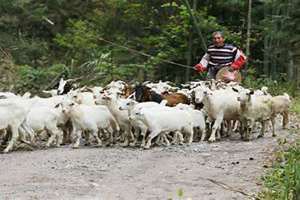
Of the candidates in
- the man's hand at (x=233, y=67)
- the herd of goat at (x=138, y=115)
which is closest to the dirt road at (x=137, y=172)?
the herd of goat at (x=138, y=115)

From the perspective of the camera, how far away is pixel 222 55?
13.6m

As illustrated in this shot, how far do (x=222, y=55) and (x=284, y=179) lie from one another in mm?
6162

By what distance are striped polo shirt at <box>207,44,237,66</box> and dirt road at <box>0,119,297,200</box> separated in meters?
2.40

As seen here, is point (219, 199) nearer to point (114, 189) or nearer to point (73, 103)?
point (114, 189)

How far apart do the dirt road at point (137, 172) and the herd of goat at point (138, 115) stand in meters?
0.47

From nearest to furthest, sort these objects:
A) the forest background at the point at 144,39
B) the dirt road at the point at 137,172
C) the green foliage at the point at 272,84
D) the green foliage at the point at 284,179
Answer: the green foliage at the point at 284,179
the dirt road at the point at 137,172
the green foliage at the point at 272,84
the forest background at the point at 144,39

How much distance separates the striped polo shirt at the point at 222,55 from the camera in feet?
44.4

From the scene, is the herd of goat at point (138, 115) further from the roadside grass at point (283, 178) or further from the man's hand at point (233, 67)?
the roadside grass at point (283, 178)

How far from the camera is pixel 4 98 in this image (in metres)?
11.8

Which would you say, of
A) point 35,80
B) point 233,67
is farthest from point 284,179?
point 35,80

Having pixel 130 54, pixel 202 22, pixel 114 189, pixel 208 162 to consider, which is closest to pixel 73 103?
pixel 208 162

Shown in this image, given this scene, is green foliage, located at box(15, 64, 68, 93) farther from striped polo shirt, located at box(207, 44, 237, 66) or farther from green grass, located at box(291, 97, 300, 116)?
green grass, located at box(291, 97, 300, 116)

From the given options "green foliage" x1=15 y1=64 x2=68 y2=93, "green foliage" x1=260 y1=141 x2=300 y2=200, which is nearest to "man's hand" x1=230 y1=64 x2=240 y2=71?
"green foliage" x1=260 y1=141 x2=300 y2=200

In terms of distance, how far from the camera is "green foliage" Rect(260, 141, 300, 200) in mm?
6605
